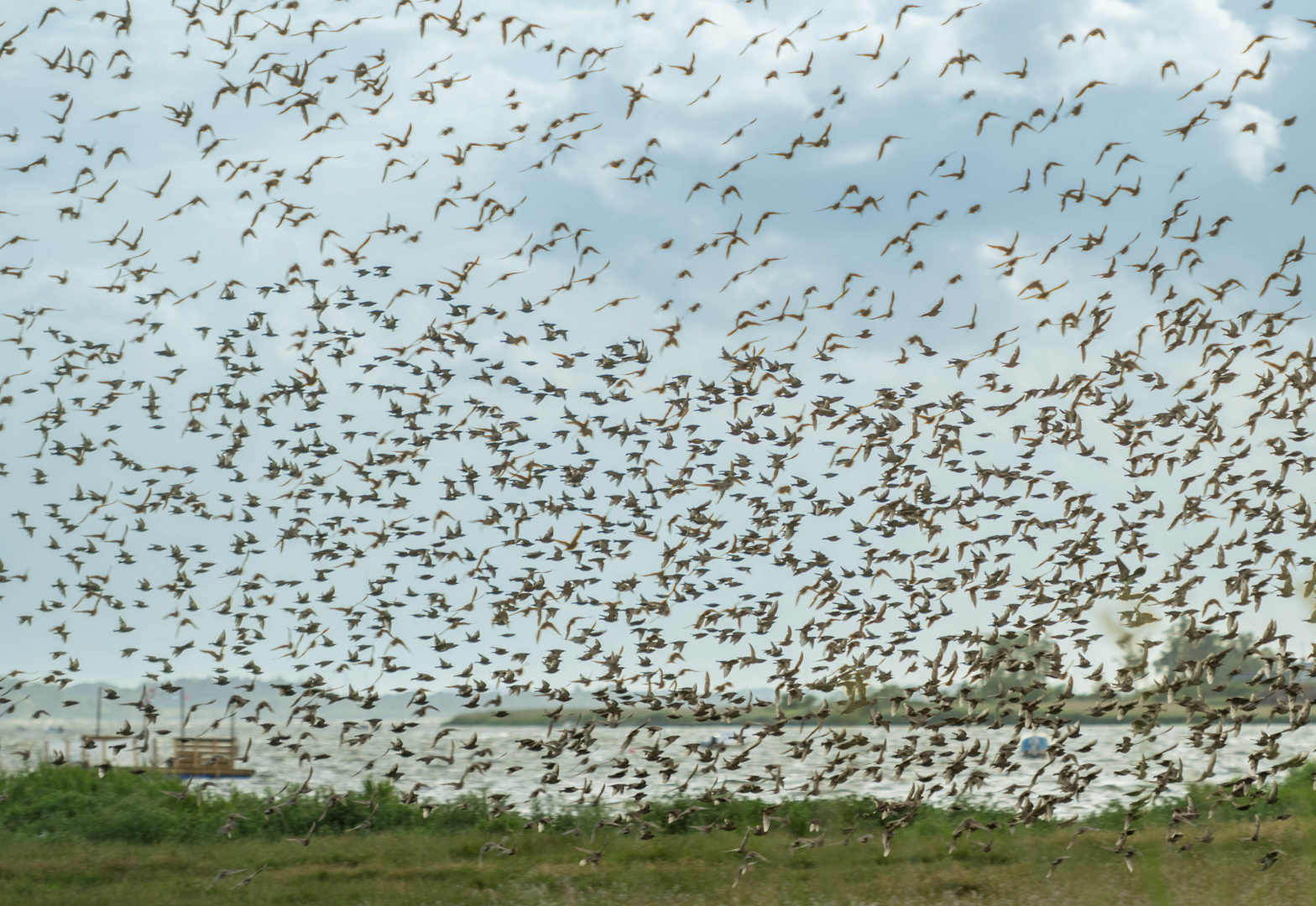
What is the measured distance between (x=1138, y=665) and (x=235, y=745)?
41.4m

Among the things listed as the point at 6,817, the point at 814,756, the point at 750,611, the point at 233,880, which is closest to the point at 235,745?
the point at 6,817

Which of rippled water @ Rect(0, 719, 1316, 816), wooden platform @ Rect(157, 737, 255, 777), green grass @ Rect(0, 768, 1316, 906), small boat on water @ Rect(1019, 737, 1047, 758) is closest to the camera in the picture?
green grass @ Rect(0, 768, 1316, 906)

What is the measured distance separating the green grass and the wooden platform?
14590 millimetres

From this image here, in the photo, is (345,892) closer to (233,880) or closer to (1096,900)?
(233,880)

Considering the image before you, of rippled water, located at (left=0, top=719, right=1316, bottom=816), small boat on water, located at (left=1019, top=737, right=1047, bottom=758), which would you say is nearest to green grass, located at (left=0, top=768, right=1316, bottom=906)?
rippled water, located at (left=0, top=719, right=1316, bottom=816)

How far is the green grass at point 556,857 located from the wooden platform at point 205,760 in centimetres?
1459

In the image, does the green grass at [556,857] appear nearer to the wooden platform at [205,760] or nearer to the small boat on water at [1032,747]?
the wooden platform at [205,760]

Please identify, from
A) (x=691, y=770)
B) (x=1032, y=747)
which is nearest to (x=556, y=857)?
(x=691, y=770)

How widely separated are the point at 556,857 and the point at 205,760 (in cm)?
3587

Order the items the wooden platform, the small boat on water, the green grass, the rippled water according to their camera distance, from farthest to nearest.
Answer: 1. the small boat on water
2. the wooden platform
3. the rippled water
4. the green grass

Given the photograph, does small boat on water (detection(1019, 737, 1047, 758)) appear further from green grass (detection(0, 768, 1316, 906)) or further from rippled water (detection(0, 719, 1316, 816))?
green grass (detection(0, 768, 1316, 906))

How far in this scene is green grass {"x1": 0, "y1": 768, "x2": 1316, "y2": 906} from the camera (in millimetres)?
23391

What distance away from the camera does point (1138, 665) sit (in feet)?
66.4

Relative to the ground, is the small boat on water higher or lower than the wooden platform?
lower
